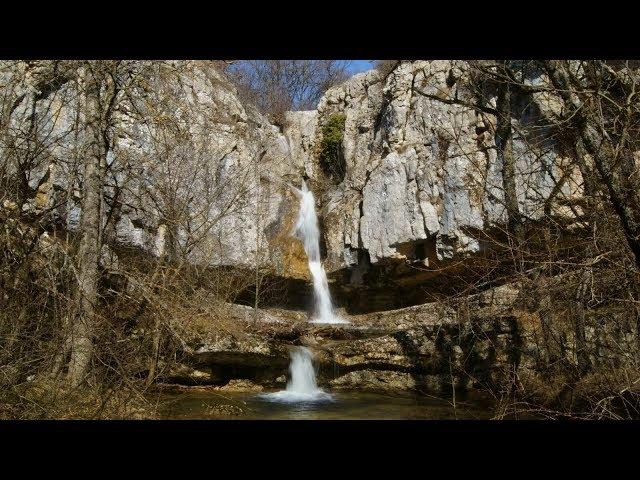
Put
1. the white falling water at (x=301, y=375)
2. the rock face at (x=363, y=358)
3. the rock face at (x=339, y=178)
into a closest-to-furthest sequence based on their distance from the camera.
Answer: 1. the rock face at (x=363, y=358)
2. the white falling water at (x=301, y=375)
3. the rock face at (x=339, y=178)

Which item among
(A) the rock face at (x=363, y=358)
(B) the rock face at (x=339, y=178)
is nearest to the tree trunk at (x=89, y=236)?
(B) the rock face at (x=339, y=178)

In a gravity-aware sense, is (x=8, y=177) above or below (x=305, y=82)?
below

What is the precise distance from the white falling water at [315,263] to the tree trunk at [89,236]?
1152cm

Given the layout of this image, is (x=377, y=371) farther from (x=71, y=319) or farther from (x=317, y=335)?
(x=71, y=319)

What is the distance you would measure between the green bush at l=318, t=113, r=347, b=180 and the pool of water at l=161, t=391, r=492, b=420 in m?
11.6

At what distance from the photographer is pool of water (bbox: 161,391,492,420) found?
11.2 metres

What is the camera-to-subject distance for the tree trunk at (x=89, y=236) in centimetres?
664

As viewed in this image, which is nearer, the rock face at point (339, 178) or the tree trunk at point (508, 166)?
the tree trunk at point (508, 166)

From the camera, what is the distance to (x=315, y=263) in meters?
20.7

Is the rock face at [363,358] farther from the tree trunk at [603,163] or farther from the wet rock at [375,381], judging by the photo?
the tree trunk at [603,163]

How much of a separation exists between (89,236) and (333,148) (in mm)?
15556
